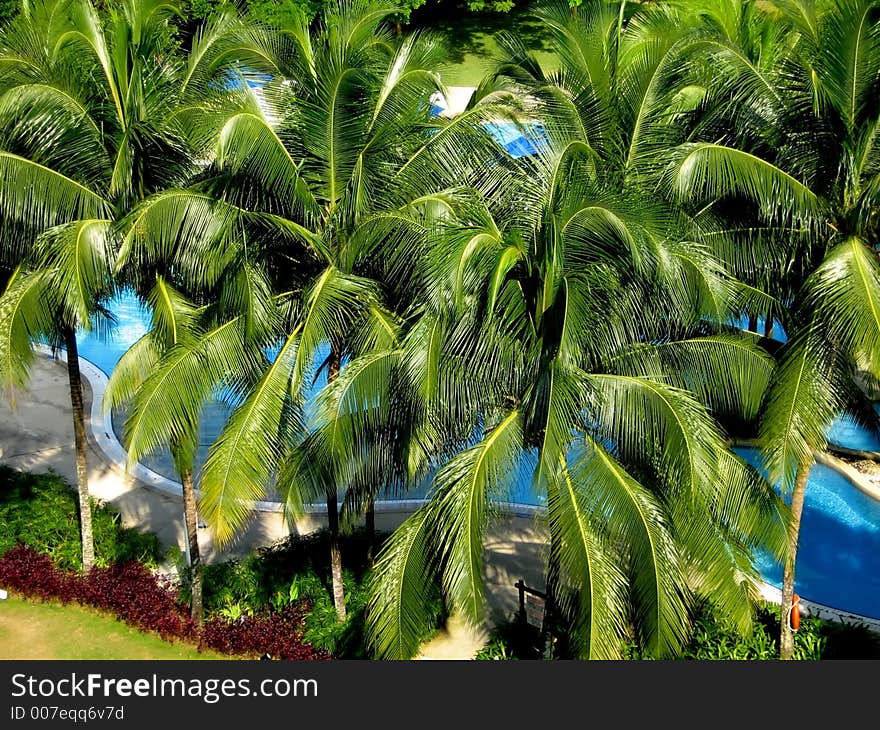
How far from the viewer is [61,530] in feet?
52.1

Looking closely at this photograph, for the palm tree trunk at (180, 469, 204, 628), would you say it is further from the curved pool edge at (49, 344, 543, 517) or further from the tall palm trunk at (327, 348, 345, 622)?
the tall palm trunk at (327, 348, 345, 622)

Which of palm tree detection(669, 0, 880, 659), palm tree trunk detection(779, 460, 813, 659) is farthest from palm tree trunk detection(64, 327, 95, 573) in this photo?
palm tree trunk detection(779, 460, 813, 659)

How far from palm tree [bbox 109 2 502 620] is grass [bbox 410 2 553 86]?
82.1 ft

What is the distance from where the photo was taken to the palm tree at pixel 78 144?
11898mm

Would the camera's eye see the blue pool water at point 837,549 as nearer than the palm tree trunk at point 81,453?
No

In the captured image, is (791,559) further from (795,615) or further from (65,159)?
(65,159)

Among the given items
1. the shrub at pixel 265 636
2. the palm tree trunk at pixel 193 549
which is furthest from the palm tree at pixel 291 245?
the shrub at pixel 265 636

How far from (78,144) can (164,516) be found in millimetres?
6621

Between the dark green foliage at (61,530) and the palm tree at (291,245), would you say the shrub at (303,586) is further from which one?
the palm tree at (291,245)

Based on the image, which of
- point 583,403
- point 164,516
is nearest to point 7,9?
point 164,516

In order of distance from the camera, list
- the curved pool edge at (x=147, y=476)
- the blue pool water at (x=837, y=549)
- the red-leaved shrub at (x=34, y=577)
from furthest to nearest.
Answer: the curved pool edge at (x=147, y=476) → the blue pool water at (x=837, y=549) → the red-leaved shrub at (x=34, y=577)

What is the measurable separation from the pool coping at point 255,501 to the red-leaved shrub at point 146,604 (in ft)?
4.96

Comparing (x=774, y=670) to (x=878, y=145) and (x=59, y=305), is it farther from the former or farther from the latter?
(x=59, y=305)

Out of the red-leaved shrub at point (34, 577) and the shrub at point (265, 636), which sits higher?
the red-leaved shrub at point (34, 577)
